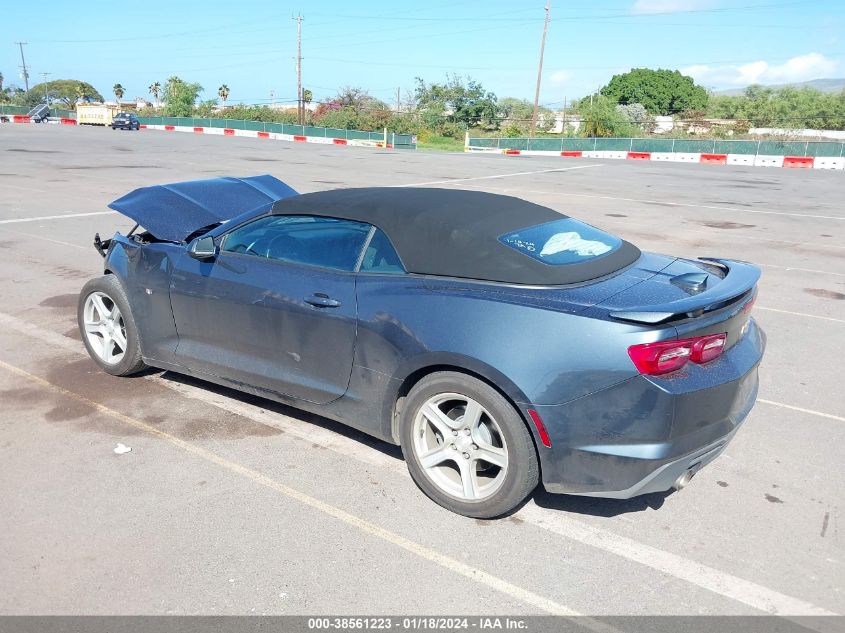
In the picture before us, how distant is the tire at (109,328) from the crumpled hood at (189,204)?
572 mm

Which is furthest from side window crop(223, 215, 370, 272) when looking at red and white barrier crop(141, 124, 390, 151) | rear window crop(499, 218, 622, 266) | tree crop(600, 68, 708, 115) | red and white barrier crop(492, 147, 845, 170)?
tree crop(600, 68, 708, 115)

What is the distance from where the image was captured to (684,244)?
1197 centimetres

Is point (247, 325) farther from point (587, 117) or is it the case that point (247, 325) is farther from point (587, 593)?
point (587, 117)

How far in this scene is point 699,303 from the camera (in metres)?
3.24

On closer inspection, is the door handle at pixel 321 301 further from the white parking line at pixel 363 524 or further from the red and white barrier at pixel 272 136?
the red and white barrier at pixel 272 136

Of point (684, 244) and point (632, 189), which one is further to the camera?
point (632, 189)

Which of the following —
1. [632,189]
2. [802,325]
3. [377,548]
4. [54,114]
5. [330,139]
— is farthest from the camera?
[54,114]

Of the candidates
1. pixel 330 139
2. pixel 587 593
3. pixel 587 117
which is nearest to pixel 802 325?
pixel 587 593

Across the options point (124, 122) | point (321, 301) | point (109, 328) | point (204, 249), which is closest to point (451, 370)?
point (321, 301)

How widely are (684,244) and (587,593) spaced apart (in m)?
9.99

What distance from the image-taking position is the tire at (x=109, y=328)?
512 centimetres

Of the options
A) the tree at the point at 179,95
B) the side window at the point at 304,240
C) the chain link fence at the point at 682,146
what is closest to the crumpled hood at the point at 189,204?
the side window at the point at 304,240

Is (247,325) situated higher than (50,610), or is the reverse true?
(247,325)

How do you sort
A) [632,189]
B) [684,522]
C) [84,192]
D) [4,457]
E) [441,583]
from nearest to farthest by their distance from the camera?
1. [441,583]
2. [684,522]
3. [4,457]
4. [84,192]
5. [632,189]
